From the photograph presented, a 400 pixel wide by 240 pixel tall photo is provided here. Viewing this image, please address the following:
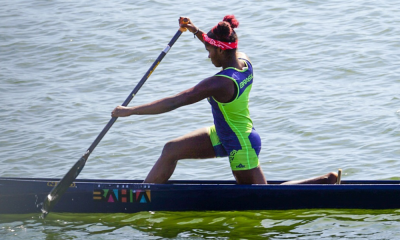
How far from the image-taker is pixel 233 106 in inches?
228

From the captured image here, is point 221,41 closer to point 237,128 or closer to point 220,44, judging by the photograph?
point 220,44

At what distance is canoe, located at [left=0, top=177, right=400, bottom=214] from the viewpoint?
625cm

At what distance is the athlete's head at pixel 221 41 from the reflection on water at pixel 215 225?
5.41 ft

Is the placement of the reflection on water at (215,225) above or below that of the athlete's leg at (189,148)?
below

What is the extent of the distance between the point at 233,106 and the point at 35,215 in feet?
8.02

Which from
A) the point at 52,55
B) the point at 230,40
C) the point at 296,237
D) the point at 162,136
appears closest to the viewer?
the point at 230,40

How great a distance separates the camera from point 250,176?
6.15m

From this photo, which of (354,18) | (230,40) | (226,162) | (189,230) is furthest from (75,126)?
(354,18)

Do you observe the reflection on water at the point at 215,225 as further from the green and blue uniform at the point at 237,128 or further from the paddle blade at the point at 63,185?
the green and blue uniform at the point at 237,128

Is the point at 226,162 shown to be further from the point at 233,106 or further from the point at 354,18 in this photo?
the point at 354,18

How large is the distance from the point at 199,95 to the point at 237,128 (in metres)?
0.52

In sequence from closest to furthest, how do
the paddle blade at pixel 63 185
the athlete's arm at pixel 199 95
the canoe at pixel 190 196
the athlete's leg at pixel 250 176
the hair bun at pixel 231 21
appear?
the athlete's arm at pixel 199 95, the hair bun at pixel 231 21, the athlete's leg at pixel 250 176, the canoe at pixel 190 196, the paddle blade at pixel 63 185

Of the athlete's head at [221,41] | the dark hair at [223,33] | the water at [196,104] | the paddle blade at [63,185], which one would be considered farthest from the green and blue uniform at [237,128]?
the paddle blade at [63,185]

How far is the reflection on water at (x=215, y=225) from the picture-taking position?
616 cm
